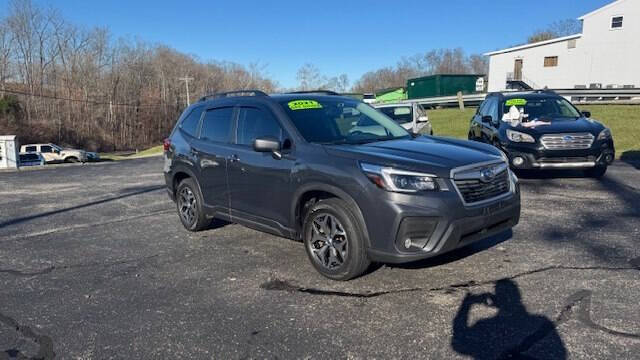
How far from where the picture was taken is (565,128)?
7.97 meters

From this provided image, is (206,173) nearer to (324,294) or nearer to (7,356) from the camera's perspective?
(324,294)

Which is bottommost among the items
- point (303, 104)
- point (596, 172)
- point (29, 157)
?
point (29, 157)

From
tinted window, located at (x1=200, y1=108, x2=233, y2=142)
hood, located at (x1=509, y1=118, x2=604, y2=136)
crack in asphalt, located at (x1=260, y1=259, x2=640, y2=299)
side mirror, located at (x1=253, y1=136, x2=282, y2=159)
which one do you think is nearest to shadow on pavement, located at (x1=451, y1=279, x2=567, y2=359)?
crack in asphalt, located at (x1=260, y1=259, x2=640, y2=299)

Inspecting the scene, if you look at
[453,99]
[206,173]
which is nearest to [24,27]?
[453,99]

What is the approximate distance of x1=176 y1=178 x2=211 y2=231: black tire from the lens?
5895 mm

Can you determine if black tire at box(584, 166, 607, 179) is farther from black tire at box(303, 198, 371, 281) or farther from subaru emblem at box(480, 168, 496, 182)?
black tire at box(303, 198, 371, 281)

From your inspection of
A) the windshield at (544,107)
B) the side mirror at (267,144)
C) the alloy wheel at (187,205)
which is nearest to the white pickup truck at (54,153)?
the alloy wheel at (187,205)

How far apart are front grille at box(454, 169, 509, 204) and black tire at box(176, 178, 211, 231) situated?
342 cm

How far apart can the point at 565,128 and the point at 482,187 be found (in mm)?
5067

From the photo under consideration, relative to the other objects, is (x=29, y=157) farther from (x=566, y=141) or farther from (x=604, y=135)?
(x=604, y=135)

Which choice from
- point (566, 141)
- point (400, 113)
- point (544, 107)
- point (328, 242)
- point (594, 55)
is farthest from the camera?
point (594, 55)

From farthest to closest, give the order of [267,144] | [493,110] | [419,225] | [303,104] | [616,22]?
[616,22] → [493,110] → [303,104] → [267,144] → [419,225]

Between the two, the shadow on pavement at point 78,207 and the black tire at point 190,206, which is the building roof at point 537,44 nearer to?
the shadow on pavement at point 78,207

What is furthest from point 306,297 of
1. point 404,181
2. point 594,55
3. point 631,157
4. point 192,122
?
point 594,55
